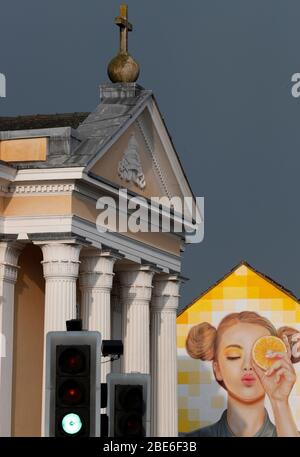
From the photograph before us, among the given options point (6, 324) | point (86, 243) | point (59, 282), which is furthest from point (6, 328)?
point (86, 243)

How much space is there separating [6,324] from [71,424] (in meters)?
21.8

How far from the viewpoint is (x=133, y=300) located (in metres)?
45.0

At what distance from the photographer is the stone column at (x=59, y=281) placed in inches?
1538

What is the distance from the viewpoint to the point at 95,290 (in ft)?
136

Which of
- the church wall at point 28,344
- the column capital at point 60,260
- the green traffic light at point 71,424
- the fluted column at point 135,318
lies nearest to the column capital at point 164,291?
the fluted column at point 135,318

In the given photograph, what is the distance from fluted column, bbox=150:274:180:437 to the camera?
47.8m

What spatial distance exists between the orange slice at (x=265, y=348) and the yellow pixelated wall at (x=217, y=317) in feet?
3.02

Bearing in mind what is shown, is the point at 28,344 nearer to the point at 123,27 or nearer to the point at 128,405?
the point at 123,27

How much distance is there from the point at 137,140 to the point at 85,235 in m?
5.49

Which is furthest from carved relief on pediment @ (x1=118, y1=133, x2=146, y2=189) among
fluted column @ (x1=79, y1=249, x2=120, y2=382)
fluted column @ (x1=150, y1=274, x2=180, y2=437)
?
fluted column @ (x1=150, y1=274, x2=180, y2=437)

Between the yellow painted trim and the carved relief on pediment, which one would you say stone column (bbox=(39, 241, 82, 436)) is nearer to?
the yellow painted trim

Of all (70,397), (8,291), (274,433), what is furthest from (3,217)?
(274,433)

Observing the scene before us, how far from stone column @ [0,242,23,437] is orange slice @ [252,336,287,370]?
2633 cm
